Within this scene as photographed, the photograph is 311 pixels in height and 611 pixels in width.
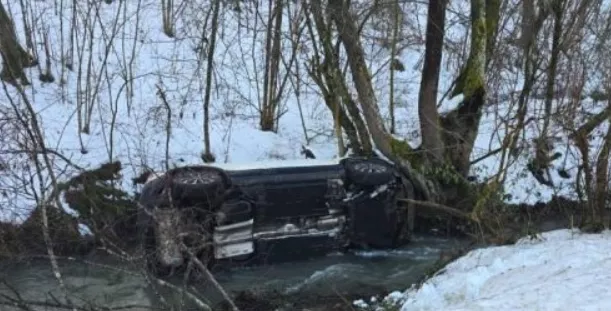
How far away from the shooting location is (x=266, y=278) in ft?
31.6

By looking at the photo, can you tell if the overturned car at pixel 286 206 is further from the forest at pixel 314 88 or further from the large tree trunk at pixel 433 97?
the large tree trunk at pixel 433 97

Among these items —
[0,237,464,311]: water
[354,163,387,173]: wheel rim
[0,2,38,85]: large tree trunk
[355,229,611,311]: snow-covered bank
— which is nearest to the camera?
[355,229,611,311]: snow-covered bank

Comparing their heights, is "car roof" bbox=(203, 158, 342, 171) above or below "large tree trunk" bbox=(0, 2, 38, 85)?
below

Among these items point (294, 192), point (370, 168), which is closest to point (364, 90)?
point (370, 168)

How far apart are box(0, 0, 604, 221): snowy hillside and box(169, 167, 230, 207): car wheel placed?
280cm

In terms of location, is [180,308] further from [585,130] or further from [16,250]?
[585,130]

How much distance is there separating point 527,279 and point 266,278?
3808 mm

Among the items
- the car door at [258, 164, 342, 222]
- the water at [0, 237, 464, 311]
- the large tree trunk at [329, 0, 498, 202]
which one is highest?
the large tree trunk at [329, 0, 498, 202]

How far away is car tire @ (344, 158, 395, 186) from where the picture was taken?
10.6m

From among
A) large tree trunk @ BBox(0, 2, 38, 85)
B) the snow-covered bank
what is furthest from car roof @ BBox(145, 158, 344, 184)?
large tree trunk @ BBox(0, 2, 38, 85)

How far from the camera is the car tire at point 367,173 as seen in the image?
10570mm

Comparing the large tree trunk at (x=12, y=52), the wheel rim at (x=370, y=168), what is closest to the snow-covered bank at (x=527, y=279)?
the wheel rim at (x=370, y=168)

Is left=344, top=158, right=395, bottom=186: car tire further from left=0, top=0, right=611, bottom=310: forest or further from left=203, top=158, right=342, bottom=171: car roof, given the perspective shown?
left=0, top=0, right=611, bottom=310: forest

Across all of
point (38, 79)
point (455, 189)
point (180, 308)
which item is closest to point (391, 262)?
point (455, 189)
